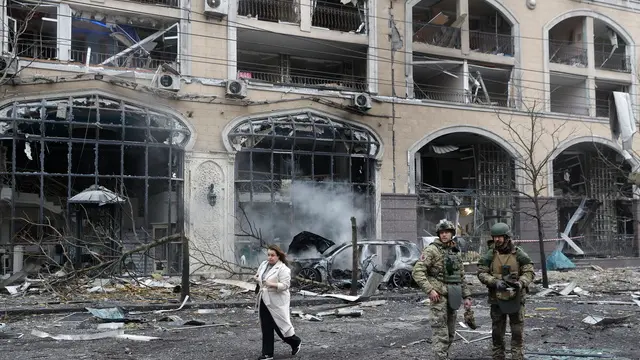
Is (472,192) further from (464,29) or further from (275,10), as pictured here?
(275,10)

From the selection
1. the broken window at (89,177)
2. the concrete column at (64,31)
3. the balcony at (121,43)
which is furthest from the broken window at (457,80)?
the concrete column at (64,31)

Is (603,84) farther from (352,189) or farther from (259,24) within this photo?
(259,24)

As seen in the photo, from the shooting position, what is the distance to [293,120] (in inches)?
897

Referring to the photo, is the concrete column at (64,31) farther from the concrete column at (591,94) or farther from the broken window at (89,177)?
the concrete column at (591,94)

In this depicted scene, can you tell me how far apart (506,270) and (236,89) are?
618 inches

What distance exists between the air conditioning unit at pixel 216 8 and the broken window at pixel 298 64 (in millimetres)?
1073

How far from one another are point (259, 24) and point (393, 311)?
12.7 m

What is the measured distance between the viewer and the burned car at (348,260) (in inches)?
686

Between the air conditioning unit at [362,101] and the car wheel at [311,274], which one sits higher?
the air conditioning unit at [362,101]

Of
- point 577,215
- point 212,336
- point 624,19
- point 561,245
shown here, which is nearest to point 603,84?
point 624,19

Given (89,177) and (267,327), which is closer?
(267,327)

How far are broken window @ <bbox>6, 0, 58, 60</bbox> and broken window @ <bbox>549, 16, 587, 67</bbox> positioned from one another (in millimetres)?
21559

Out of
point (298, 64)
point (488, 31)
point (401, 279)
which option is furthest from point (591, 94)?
point (401, 279)

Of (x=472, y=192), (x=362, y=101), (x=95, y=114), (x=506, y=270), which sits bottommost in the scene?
(x=506, y=270)
